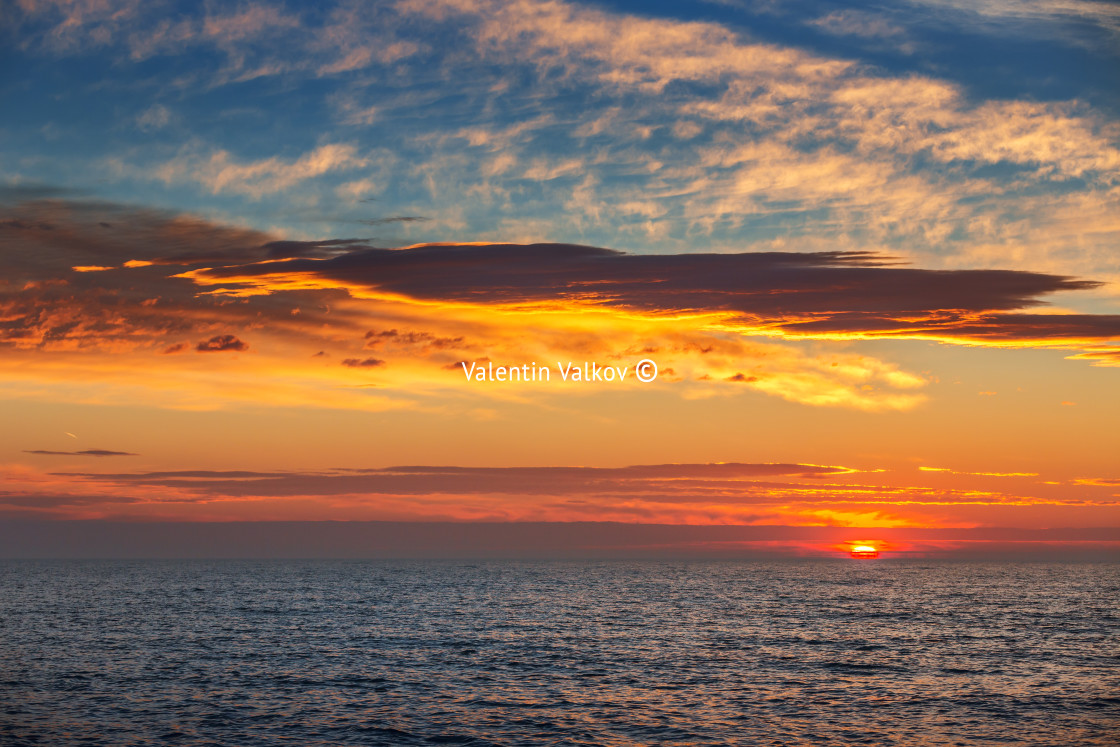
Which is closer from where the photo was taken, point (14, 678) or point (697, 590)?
point (14, 678)

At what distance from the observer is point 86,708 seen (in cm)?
5016

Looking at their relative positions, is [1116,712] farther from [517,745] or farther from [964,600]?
[964,600]

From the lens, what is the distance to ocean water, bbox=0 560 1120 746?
1795 inches

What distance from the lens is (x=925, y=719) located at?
48.7 m

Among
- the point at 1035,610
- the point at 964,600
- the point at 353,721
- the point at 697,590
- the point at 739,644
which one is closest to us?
the point at 353,721

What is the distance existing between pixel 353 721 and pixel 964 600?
413 feet

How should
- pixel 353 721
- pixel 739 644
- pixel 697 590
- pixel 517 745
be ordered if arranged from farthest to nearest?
pixel 697 590 → pixel 739 644 → pixel 353 721 → pixel 517 745

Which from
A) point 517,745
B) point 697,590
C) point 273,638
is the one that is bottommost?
point 697,590

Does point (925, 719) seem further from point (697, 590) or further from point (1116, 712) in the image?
point (697, 590)

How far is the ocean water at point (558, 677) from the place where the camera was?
4559cm

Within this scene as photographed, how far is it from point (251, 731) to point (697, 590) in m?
137

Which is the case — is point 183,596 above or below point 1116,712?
below

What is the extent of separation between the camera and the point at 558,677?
61.9 metres

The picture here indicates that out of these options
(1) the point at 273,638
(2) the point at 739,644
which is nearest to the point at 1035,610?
(2) the point at 739,644
